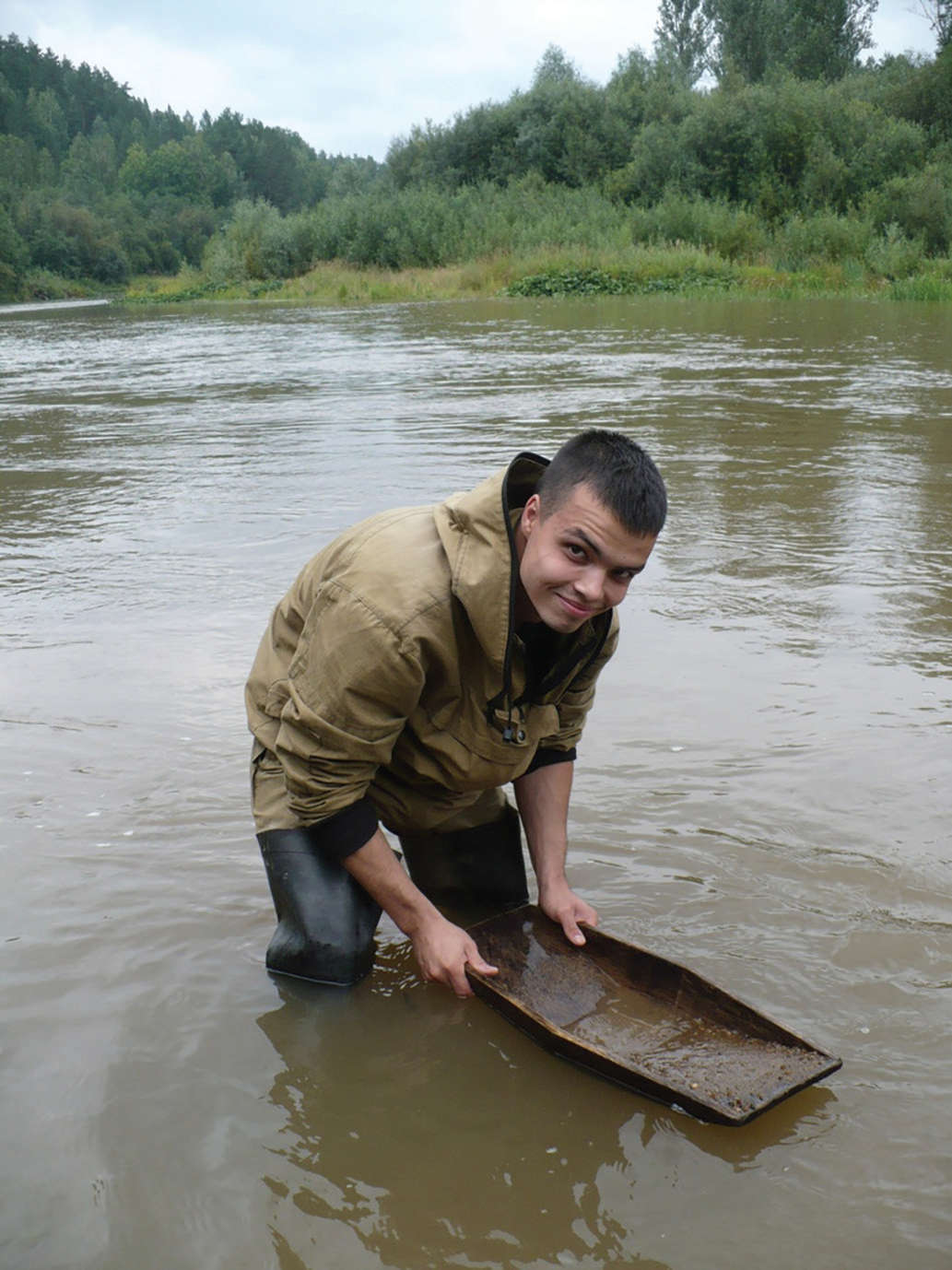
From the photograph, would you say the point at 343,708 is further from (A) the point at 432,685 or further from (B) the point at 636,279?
(B) the point at 636,279

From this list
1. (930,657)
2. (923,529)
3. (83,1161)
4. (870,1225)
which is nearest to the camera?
(870,1225)

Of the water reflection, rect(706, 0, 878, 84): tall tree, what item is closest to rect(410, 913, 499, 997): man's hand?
the water reflection

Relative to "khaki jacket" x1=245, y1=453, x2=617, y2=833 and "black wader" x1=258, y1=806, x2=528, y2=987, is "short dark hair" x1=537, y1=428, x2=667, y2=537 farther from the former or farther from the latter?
"black wader" x1=258, y1=806, x2=528, y2=987

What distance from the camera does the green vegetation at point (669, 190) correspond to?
2759 cm

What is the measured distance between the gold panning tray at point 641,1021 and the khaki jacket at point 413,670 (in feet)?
1.32

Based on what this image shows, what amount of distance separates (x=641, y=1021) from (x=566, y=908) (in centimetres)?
34

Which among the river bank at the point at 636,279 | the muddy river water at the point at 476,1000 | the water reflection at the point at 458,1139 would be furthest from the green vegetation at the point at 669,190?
the water reflection at the point at 458,1139

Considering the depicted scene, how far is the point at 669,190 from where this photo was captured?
110ft

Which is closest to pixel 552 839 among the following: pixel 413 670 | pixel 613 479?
pixel 413 670

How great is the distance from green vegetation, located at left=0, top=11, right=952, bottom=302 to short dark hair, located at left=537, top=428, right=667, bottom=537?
2121 cm

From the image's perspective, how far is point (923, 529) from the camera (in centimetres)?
633

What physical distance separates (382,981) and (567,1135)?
68cm

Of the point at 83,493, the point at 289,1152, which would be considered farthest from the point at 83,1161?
the point at 83,493

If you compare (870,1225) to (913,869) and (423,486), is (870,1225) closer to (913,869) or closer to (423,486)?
(913,869)
